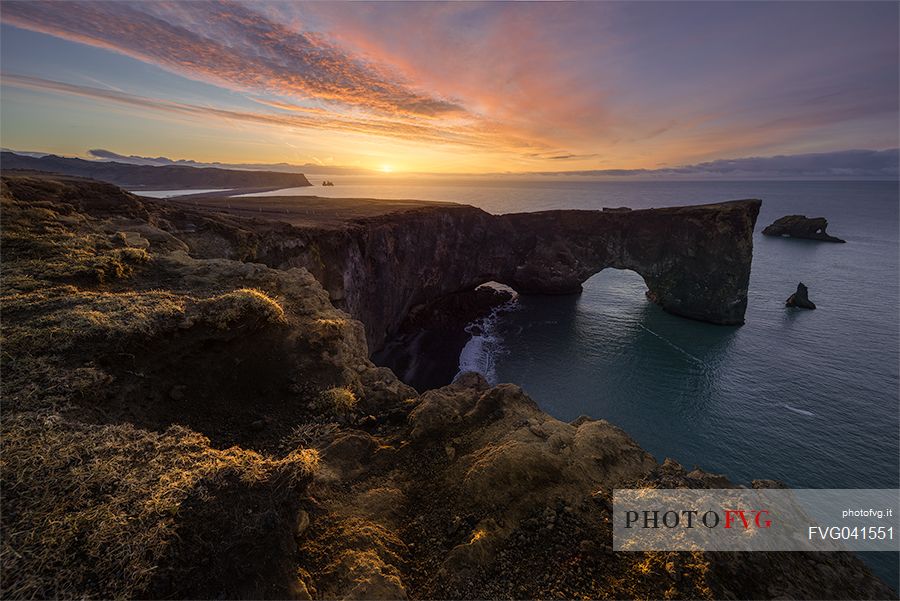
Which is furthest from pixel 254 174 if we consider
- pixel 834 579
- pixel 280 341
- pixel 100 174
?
pixel 834 579

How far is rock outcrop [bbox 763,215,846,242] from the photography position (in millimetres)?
94188

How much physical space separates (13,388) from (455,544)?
358 inches

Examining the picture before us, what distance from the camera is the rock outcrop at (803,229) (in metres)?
94.2

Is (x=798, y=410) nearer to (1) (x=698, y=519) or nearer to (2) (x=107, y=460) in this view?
(1) (x=698, y=519)

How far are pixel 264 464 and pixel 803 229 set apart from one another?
13825 centimetres

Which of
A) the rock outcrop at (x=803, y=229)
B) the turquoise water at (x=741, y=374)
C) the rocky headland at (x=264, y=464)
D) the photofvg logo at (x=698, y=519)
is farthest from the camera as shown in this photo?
the rock outcrop at (x=803, y=229)

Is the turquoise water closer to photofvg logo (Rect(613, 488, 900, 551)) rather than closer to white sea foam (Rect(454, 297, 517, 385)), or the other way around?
white sea foam (Rect(454, 297, 517, 385))

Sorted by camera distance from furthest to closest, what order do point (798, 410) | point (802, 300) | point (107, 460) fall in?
1. point (802, 300)
2. point (798, 410)
3. point (107, 460)

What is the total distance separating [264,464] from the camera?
6363mm

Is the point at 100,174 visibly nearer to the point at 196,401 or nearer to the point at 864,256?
the point at 196,401

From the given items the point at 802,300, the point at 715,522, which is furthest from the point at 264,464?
the point at 802,300

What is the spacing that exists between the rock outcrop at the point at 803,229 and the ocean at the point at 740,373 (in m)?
41.4

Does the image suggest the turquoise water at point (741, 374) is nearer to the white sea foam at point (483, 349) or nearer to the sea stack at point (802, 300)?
the white sea foam at point (483, 349)

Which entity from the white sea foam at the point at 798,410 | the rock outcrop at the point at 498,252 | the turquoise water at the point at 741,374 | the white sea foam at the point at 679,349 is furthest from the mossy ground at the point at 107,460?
the white sea foam at the point at 679,349
